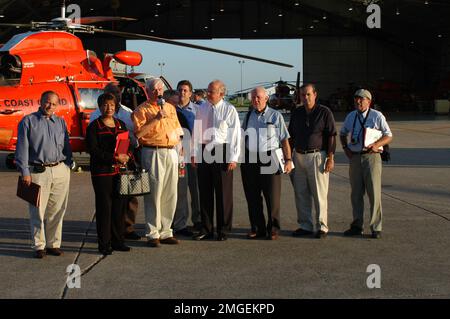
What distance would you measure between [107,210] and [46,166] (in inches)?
30.3

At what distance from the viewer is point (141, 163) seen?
7.13m

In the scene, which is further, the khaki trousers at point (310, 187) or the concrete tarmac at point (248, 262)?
the khaki trousers at point (310, 187)

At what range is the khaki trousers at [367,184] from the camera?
7.49m

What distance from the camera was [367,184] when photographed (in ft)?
24.9

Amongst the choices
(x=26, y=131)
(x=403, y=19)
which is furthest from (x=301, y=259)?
(x=403, y=19)

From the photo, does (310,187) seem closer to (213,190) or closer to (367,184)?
(367,184)

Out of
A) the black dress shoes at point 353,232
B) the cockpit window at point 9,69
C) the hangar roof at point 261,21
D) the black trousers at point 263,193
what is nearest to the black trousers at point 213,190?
the black trousers at point 263,193

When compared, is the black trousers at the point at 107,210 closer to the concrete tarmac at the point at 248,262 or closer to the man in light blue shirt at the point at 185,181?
the concrete tarmac at the point at 248,262

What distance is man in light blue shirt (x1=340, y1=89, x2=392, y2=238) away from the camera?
7500mm

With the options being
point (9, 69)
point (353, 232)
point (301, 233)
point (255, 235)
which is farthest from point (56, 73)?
point (353, 232)

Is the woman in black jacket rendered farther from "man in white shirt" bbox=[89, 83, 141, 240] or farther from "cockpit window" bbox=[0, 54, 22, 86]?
"cockpit window" bbox=[0, 54, 22, 86]
